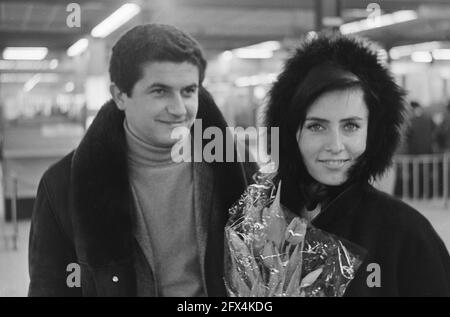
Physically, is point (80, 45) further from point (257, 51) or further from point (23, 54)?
point (257, 51)

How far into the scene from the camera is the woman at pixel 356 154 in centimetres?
86

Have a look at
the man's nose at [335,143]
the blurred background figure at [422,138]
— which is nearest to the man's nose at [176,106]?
the man's nose at [335,143]

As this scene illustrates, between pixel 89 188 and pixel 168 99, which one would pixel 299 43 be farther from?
pixel 89 188

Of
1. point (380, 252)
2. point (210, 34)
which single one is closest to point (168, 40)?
point (380, 252)

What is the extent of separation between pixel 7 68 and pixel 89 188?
8415 millimetres

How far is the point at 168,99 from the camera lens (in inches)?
35.2

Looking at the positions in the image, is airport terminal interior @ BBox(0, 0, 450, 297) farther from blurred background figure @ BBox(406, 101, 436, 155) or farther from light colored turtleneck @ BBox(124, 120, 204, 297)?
light colored turtleneck @ BBox(124, 120, 204, 297)

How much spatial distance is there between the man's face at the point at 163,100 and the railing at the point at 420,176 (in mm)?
→ 4734

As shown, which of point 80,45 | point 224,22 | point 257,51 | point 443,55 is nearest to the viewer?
point 80,45

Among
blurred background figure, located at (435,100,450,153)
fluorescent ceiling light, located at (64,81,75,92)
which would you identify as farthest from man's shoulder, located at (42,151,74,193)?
fluorescent ceiling light, located at (64,81,75,92)

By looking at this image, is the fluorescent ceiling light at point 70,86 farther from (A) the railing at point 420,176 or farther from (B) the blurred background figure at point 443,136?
(B) the blurred background figure at point 443,136

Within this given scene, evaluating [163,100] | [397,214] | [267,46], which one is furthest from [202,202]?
[267,46]

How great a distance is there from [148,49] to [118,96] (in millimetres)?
105

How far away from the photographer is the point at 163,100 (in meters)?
0.89
